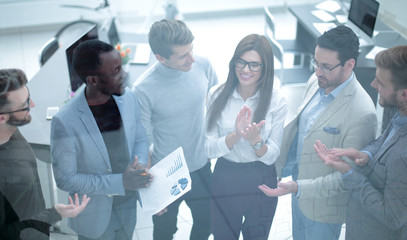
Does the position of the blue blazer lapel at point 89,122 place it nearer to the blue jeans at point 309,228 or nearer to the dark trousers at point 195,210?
the dark trousers at point 195,210

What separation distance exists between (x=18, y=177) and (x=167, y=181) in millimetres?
363

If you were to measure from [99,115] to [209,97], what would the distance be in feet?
0.97

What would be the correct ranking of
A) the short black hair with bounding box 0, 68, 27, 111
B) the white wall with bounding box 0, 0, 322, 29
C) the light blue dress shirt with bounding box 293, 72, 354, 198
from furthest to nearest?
the white wall with bounding box 0, 0, 322, 29 < the light blue dress shirt with bounding box 293, 72, 354, 198 < the short black hair with bounding box 0, 68, 27, 111

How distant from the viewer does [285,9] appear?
1.09 metres

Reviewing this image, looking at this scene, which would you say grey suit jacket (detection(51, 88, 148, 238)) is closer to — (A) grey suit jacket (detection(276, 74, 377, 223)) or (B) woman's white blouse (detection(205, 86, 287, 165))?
(B) woman's white blouse (detection(205, 86, 287, 165))

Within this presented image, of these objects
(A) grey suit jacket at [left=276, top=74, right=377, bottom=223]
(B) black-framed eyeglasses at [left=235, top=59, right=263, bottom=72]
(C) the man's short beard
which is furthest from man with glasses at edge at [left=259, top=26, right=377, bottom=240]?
(C) the man's short beard

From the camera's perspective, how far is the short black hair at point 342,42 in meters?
0.88

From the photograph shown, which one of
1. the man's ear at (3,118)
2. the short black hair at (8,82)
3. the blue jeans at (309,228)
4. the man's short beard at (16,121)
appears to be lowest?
the blue jeans at (309,228)

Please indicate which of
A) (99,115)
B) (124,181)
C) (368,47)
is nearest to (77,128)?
(99,115)

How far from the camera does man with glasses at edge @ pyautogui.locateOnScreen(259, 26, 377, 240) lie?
894 mm

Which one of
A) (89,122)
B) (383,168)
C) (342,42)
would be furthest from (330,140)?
(89,122)

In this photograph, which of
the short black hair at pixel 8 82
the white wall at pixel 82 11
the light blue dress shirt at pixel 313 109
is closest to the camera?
the short black hair at pixel 8 82

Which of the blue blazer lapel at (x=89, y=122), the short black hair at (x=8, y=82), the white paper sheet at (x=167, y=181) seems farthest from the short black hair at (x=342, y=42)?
the short black hair at (x=8, y=82)

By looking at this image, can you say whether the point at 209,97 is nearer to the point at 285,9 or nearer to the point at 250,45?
the point at 250,45
